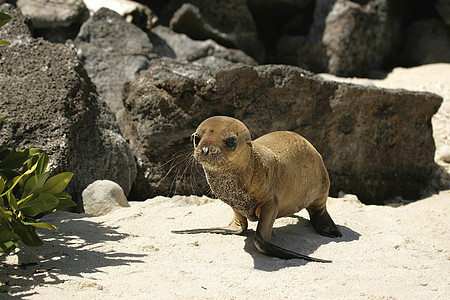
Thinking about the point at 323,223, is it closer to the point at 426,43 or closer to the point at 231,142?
the point at 231,142

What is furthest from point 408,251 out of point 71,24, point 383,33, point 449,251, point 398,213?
point 383,33

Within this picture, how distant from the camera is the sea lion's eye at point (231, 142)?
3000 mm

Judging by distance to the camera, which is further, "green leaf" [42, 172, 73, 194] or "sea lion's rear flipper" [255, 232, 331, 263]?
"sea lion's rear flipper" [255, 232, 331, 263]

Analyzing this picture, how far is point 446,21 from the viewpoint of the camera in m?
10.7

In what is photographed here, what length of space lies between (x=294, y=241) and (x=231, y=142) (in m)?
1.10

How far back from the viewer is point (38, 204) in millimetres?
2662

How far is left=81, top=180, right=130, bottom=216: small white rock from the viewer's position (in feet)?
14.3

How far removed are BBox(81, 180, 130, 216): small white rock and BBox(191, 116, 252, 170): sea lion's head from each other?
162 cm

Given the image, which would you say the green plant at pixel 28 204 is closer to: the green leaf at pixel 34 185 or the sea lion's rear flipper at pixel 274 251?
the green leaf at pixel 34 185

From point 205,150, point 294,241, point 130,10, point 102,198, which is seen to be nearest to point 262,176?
point 205,150

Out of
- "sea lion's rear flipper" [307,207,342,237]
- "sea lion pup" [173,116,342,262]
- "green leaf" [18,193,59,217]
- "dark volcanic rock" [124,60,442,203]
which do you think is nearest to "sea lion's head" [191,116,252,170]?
"sea lion pup" [173,116,342,262]

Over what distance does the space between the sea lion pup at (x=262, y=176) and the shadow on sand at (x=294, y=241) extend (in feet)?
0.20

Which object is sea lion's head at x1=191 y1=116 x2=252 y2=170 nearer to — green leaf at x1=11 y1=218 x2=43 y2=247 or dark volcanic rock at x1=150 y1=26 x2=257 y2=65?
green leaf at x1=11 y1=218 x2=43 y2=247

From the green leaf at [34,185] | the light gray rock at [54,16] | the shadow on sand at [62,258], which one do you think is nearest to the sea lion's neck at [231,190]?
the shadow on sand at [62,258]
